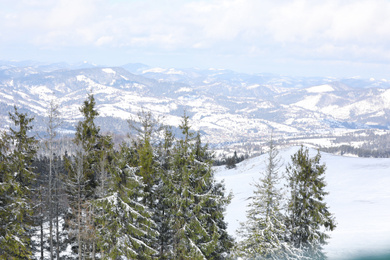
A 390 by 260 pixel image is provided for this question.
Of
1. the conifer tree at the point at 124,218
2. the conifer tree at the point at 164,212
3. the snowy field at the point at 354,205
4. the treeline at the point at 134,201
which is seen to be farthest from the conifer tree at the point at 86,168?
the snowy field at the point at 354,205

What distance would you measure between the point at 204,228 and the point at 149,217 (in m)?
3.64

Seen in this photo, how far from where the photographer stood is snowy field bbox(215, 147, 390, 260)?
3112cm

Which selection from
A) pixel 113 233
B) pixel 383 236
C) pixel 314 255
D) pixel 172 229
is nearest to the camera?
pixel 113 233

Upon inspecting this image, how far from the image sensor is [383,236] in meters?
32.0

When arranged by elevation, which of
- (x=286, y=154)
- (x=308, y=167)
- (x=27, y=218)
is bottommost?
(x=286, y=154)

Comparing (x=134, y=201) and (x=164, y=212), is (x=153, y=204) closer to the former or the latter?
(x=164, y=212)

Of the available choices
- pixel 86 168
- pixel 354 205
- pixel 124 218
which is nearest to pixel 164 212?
pixel 124 218

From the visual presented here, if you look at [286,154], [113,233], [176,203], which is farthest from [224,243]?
[286,154]

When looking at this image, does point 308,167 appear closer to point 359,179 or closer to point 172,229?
point 172,229

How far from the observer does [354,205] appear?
42438mm

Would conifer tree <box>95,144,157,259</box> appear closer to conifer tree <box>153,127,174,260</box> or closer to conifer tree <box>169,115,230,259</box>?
conifer tree <box>153,127,174,260</box>

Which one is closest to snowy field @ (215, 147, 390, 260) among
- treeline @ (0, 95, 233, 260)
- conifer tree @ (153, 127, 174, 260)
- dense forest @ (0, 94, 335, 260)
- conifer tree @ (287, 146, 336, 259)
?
dense forest @ (0, 94, 335, 260)

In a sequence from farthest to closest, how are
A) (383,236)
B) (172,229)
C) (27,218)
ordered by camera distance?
(383,236) < (27,218) < (172,229)

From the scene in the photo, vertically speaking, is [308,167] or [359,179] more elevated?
[308,167]
